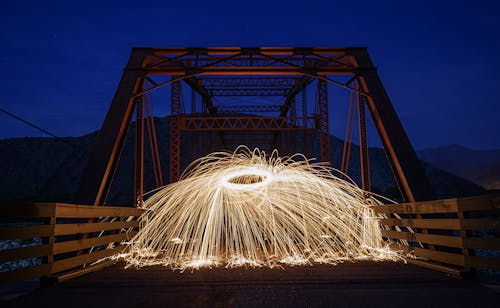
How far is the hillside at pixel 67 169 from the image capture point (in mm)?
57969

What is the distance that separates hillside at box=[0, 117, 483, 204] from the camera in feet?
190

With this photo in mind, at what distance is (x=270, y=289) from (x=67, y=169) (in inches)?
2881

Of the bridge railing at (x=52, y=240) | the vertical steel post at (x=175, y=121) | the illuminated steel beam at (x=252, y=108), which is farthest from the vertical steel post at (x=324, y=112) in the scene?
the bridge railing at (x=52, y=240)

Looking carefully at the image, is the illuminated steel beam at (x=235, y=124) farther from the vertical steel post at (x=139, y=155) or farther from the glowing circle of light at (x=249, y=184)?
the glowing circle of light at (x=249, y=184)

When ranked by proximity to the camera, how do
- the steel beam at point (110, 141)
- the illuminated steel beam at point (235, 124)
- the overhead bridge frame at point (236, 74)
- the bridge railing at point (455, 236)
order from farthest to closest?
1. the illuminated steel beam at point (235, 124)
2. the overhead bridge frame at point (236, 74)
3. the steel beam at point (110, 141)
4. the bridge railing at point (455, 236)

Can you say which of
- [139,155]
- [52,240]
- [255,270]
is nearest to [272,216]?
[255,270]

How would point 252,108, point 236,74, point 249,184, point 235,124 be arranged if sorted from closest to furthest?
point 249,184 < point 236,74 < point 235,124 < point 252,108

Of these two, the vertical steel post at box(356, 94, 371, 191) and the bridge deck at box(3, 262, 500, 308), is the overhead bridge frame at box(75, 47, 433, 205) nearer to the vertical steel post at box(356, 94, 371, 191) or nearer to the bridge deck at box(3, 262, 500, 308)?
the vertical steel post at box(356, 94, 371, 191)

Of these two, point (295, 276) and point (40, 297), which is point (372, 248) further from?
point (40, 297)

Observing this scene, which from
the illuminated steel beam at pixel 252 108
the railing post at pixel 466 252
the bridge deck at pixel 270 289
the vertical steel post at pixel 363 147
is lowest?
the bridge deck at pixel 270 289

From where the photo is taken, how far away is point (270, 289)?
458 cm

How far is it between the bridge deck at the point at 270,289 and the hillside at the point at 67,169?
49285 millimetres

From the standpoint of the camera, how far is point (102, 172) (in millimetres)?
8023

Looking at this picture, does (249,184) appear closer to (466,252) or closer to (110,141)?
(110,141)
